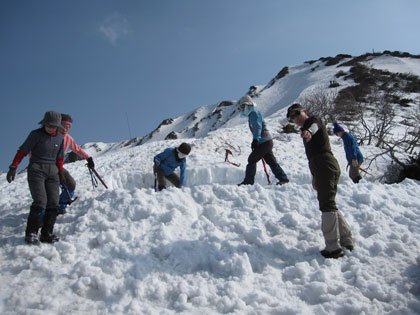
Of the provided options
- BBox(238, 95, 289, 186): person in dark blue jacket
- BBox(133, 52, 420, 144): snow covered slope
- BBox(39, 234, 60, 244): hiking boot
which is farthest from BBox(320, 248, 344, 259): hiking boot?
BBox(133, 52, 420, 144): snow covered slope

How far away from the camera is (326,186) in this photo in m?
3.19

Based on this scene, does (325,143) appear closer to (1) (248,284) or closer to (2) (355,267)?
(2) (355,267)

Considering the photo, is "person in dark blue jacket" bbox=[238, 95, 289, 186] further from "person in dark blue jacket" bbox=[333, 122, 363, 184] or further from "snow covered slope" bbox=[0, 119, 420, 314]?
"person in dark blue jacket" bbox=[333, 122, 363, 184]

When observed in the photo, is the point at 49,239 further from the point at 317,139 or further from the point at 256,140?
the point at 256,140

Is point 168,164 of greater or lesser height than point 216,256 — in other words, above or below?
above

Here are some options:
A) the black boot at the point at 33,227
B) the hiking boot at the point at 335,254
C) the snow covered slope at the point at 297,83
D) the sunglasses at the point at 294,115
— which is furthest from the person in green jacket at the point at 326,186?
the snow covered slope at the point at 297,83

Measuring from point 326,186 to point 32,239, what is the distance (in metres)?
3.59

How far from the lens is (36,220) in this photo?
10.8 ft

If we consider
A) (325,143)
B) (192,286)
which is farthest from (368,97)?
(192,286)

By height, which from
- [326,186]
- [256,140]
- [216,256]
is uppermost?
[256,140]

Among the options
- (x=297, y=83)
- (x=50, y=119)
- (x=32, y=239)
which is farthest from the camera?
(x=297, y=83)

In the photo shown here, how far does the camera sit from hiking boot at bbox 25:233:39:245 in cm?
325

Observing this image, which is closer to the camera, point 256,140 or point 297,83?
point 256,140

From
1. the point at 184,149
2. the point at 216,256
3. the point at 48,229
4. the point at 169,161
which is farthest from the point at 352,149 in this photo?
Answer: the point at 48,229
